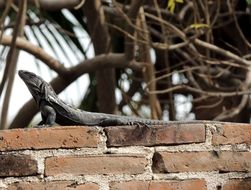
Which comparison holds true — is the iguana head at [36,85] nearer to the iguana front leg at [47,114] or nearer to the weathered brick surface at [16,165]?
the iguana front leg at [47,114]

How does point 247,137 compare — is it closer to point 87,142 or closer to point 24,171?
point 87,142

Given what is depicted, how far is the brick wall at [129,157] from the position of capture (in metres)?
1.86

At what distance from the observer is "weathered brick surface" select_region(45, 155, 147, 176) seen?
1875mm

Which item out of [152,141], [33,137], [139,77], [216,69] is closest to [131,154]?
[152,141]

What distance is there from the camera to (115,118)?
199cm

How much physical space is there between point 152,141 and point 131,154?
0.07 metres

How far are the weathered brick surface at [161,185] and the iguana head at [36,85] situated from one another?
321mm

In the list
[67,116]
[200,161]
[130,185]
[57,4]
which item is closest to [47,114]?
[67,116]

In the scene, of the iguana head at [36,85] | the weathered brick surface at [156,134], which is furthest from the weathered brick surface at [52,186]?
the iguana head at [36,85]

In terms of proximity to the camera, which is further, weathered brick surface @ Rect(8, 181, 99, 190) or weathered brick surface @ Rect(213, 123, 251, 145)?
weathered brick surface @ Rect(213, 123, 251, 145)

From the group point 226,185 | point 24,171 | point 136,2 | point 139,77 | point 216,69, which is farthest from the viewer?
point 139,77

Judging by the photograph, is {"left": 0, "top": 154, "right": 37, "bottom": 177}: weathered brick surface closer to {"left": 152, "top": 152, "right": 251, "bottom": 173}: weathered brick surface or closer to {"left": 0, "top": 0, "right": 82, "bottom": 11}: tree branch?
{"left": 152, "top": 152, "right": 251, "bottom": 173}: weathered brick surface

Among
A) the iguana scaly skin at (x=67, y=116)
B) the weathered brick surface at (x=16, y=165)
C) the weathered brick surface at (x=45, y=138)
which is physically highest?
the iguana scaly skin at (x=67, y=116)

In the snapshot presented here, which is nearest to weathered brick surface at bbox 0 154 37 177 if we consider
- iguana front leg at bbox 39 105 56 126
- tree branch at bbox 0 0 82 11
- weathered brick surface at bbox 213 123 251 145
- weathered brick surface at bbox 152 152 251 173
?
iguana front leg at bbox 39 105 56 126
